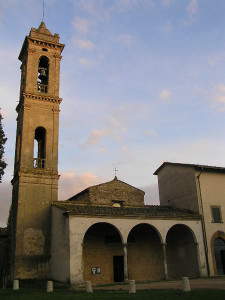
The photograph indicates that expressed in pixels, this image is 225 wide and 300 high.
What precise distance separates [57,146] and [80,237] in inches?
313

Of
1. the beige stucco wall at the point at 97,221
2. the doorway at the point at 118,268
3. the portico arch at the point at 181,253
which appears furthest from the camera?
the portico arch at the point at 181,253

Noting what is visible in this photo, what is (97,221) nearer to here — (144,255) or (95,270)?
(95,270)

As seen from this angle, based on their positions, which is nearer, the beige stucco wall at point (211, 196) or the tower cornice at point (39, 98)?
the beige stucco wall at point (211, 196)

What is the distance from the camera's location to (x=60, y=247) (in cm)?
2008

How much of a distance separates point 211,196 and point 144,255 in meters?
6.35

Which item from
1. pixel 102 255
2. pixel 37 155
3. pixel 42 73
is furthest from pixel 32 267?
pixel 42 73

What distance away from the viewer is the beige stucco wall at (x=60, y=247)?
62.0ft

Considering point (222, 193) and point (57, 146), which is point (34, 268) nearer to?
point (57, 146)

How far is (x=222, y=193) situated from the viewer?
2505 cm

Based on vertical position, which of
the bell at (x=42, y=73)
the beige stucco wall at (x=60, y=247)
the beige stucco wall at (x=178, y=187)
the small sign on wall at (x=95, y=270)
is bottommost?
the small sign on wall at (x=95, y=270)

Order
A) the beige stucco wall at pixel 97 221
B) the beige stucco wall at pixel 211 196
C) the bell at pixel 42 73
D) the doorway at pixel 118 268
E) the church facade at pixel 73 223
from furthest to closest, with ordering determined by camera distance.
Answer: the bell at pixel 42 73
the beige stucco wall at pixel 211 196
the doorway at pixel 118 268
the church facade at pixel 73 223
the beige stucco wall at pixel 97 221

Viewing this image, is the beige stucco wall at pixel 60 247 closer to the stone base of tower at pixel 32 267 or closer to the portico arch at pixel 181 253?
the stone base of tower at pixel 32 267

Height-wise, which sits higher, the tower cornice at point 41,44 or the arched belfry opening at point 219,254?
the tower cornice at point 41,44

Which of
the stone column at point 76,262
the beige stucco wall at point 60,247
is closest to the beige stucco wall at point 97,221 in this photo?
the stone column at point 76,262
